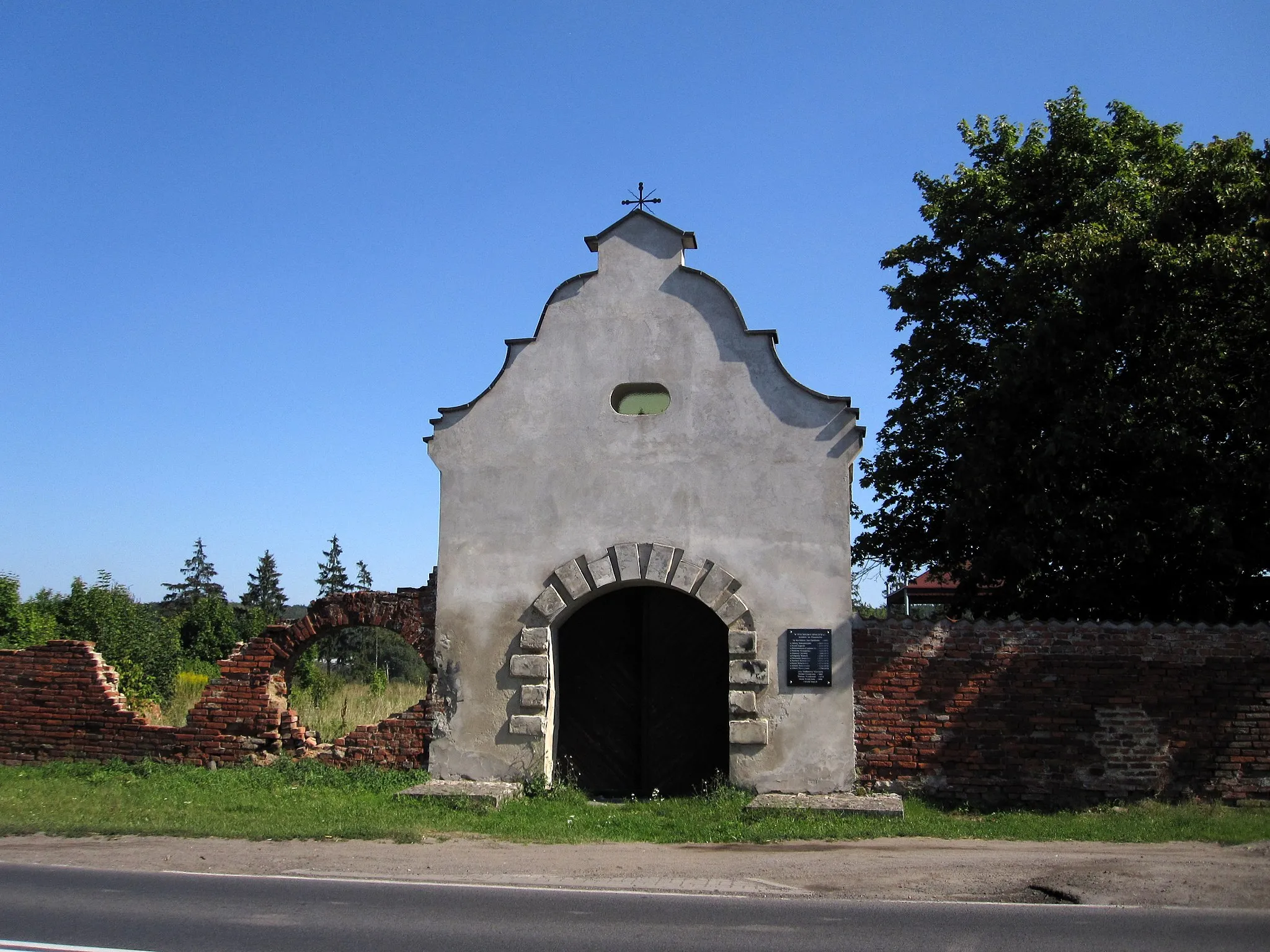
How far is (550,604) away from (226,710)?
14.3 feet

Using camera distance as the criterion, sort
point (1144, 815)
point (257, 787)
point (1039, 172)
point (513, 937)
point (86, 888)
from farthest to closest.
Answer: point (1039, 172) → point (257, 787) → point (1144, 815) → point (86, 888) → point (513, 937)

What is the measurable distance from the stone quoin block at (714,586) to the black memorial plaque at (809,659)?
91cm

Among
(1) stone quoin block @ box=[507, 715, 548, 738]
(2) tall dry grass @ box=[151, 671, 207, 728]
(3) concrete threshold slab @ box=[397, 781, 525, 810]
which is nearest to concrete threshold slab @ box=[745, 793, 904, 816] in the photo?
(1) stone quoin block @ box=[507, 715, 548, 738]

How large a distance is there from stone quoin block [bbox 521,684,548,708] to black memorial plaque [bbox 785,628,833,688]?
8.95 feet

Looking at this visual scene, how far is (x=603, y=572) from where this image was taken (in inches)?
473

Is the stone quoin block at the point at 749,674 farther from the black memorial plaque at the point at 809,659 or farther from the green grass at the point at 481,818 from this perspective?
the green grass at the point at 481,818

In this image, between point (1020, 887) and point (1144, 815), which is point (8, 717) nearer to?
point (1020, 887)

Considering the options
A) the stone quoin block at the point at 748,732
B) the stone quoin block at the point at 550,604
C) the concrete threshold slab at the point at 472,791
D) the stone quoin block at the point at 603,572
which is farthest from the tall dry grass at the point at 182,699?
the stone quoin block at the point at 748,732

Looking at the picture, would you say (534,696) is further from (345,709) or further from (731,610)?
(345,709)

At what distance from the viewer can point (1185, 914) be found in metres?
7.00

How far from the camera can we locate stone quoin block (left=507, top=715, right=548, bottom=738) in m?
11.8

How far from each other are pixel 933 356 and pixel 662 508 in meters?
7.46

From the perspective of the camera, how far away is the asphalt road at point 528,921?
19.8ft

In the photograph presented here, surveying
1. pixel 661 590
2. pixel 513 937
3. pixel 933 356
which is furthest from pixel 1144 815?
pixel 933 356
